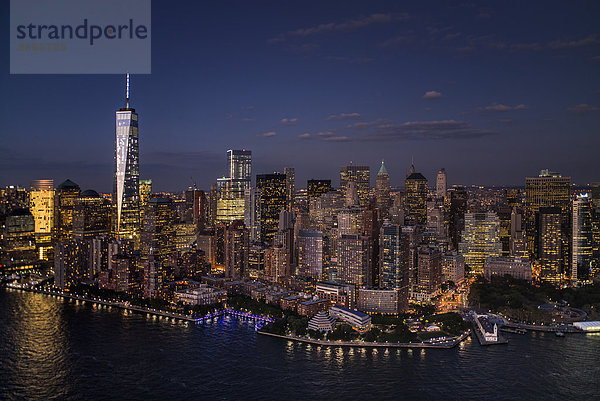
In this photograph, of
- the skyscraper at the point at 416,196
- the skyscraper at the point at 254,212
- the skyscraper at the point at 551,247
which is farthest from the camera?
the skyscraper at the point at 416,196

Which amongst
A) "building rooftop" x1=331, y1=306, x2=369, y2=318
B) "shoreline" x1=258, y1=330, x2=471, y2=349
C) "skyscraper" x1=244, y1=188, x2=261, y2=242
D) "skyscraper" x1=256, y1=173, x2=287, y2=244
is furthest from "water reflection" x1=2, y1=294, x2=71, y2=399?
"skyscraper" x1=256, y1=173, x2=287, y2=244

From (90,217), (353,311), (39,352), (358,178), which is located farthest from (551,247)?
(90,217)

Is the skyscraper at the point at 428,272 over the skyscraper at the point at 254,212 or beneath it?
beneath

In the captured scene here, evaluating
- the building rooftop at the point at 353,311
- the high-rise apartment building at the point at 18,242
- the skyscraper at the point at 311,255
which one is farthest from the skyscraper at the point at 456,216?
the high-rise apartment building at the point at 18,242

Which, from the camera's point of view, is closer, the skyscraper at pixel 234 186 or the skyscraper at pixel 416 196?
the skyscraper at pixel 416 196

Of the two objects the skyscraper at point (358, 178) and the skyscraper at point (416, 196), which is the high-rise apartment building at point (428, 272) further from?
the skyscraper at point (358, 178)

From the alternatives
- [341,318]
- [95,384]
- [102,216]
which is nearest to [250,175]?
[102,216]

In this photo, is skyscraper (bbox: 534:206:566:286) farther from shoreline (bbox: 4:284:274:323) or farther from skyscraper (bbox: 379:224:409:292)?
shoreline (bbox: 4:284:274:323)
